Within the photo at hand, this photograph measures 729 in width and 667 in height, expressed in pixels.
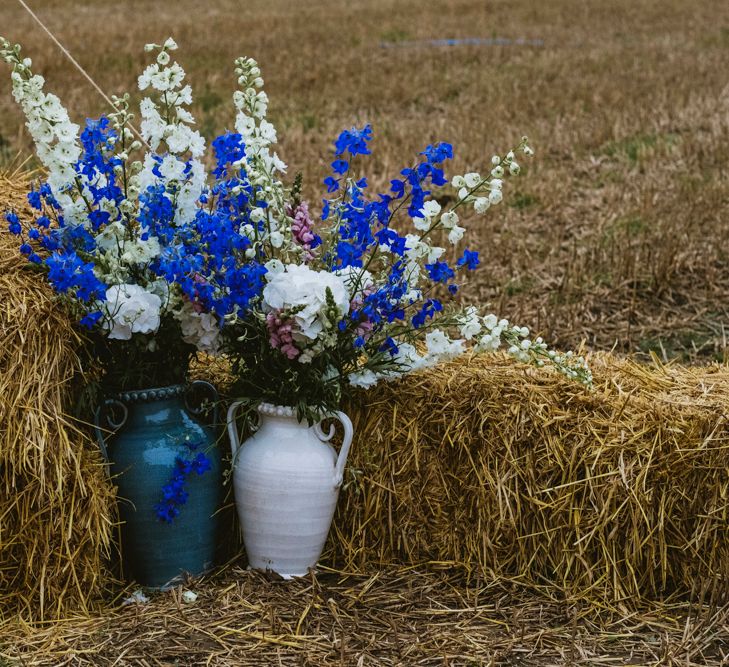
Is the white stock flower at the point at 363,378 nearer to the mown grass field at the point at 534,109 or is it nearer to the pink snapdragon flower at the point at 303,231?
the pink snapdragon flower at the point at 303,231

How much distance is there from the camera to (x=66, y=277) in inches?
113

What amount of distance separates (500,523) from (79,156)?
166cm

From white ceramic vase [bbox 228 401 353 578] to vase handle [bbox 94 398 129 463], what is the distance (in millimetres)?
315

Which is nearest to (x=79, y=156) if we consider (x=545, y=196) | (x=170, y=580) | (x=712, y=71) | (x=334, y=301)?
(x=334, y=301)

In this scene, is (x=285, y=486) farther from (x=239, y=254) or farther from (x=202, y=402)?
(x=239, y=254)

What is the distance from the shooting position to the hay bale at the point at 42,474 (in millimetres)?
2871

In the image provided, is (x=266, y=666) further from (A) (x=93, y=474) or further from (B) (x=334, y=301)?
(B) (x=334, y=301)

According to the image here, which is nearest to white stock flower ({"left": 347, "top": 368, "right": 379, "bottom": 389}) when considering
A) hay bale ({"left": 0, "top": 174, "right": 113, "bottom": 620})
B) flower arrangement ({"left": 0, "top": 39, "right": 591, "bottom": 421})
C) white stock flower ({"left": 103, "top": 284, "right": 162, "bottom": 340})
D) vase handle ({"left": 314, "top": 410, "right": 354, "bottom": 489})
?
flower arrangement ({"left": 0, "top": 39, "right": 591, "bottom": 421})

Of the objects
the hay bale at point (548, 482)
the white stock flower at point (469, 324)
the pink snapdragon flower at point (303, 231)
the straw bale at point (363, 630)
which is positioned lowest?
the straw bale at point (363, 630)

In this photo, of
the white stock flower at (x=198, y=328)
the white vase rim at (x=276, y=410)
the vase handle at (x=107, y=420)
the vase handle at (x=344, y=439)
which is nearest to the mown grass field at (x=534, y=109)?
the vase handle at (x=344, y=439)

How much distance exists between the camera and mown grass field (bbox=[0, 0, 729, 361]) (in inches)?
216

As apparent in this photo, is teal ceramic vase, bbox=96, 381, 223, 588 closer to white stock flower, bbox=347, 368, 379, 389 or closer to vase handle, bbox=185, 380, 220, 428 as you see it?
vase handle, bbox=185, 380, 220, 428

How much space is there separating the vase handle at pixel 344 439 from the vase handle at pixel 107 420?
57cm

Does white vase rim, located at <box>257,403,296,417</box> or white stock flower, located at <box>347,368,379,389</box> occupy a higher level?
white stock flower, located at <box>347,368,379,389</box>
